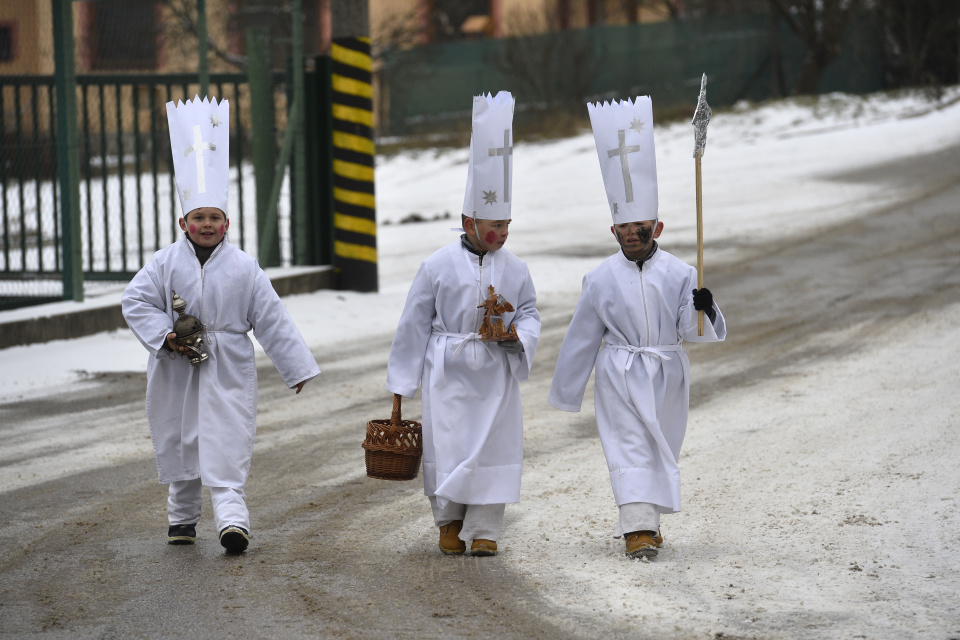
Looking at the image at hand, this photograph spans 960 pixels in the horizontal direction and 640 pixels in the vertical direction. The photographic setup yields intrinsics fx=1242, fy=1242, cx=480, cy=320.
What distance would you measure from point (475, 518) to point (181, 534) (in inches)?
50.2

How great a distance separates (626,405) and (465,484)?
75 cm

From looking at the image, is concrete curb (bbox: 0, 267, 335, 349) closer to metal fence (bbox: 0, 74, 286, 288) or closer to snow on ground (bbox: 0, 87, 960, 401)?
snow on ground (bbox: 0, 87, 960, 401)

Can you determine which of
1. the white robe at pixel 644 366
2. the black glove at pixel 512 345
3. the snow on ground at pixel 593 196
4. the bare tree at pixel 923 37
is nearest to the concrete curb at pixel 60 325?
the snow on ground at pixel 593 196

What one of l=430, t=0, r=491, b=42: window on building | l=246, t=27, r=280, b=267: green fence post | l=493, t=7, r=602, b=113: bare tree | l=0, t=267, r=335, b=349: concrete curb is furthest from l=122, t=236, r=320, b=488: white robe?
l=430, t=0, r=491, b=42: window on building

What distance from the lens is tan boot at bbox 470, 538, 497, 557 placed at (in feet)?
16.9

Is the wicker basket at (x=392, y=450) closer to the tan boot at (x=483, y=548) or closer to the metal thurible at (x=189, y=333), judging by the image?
the tan boot at (x=483, y=548)

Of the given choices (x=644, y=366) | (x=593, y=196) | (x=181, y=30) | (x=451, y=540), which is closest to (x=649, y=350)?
(x=644, y=366)

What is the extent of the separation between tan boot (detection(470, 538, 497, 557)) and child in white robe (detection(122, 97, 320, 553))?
3.22ft

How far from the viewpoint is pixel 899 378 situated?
8148 millimetres

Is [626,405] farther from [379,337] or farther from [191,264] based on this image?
[379,337]

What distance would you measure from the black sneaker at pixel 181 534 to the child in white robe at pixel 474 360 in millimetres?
1041

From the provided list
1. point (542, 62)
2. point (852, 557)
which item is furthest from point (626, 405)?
point (542, 62)

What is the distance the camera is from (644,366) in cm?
520

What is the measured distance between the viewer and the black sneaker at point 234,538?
16.7 feet
